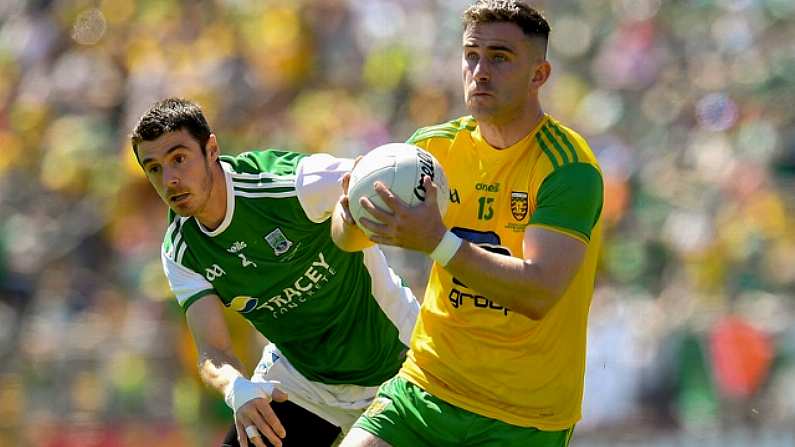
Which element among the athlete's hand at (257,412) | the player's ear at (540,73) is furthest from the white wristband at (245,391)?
the player's ear at (540,73)

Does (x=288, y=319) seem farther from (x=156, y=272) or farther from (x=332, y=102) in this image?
(x=332, y=102)

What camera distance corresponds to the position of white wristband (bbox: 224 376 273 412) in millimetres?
5961

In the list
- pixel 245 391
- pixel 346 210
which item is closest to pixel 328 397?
pixel 245 391

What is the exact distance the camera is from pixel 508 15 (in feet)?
17.7

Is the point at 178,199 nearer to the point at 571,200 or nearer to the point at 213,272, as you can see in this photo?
the point at 213,272

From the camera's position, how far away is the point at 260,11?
604 inches

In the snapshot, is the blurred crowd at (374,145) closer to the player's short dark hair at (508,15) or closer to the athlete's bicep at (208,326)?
the athlete's bicep at (208,326)

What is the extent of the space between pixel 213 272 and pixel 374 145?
6.83m

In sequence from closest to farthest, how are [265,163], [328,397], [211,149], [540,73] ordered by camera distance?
1. [540,73]
2. [211,149]
3. [265,163]
4. [328,397]

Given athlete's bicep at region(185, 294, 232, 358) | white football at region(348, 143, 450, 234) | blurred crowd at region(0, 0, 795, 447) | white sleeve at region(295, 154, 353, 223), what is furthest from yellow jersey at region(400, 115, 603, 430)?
blurred crowd at region(0, 0, 795, 447)

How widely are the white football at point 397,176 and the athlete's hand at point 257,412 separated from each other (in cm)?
108

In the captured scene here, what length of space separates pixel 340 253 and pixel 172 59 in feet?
29.9

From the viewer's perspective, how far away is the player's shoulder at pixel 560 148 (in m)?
5.37

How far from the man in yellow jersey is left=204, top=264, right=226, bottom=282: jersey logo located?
1.12 metres
